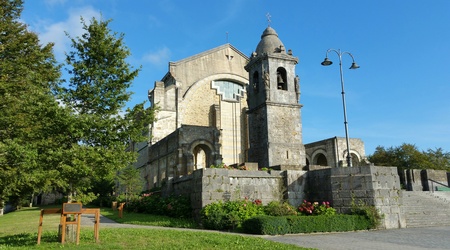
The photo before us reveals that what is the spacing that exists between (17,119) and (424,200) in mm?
19110

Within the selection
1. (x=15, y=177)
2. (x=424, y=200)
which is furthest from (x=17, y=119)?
(x=424, y=200)

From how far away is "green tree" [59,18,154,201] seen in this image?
9513 millimetres

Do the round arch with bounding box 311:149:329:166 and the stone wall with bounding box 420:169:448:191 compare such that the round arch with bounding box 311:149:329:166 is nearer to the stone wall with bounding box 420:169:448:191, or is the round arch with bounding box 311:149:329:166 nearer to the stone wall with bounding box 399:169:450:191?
the stone wall with bounding box 399:169:450:191

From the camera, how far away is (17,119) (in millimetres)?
16375

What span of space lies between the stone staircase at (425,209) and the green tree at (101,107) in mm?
10960

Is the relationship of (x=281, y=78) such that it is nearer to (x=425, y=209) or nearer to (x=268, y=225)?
(x=425, y=209)

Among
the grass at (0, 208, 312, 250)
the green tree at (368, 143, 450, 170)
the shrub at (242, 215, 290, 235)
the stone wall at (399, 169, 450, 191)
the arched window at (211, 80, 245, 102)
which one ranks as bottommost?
the grass at (0, 208, 312, 250)

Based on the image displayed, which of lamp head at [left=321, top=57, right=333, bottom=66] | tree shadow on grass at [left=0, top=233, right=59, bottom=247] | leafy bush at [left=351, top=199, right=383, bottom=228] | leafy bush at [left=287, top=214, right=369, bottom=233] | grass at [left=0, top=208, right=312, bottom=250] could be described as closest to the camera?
grass at [left=0, top=208, right=312, bottom=250]

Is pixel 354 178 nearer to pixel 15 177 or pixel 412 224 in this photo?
pixel 412 224

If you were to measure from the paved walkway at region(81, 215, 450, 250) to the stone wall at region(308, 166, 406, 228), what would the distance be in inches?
48.7

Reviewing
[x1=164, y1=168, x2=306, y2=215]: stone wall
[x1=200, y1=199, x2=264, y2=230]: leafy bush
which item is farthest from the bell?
[x1=200, y1=199, x2=264, y2=230]: leafy bush

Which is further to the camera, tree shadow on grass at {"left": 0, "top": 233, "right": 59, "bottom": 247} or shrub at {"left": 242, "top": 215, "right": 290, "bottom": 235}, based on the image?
shrub at {"left": 242, "top": 215, "right": 290, "bottom": 235}

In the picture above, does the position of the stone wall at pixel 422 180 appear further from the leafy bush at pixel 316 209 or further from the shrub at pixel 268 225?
the shrub at pixel 268 225

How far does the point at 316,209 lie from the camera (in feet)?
44.4
